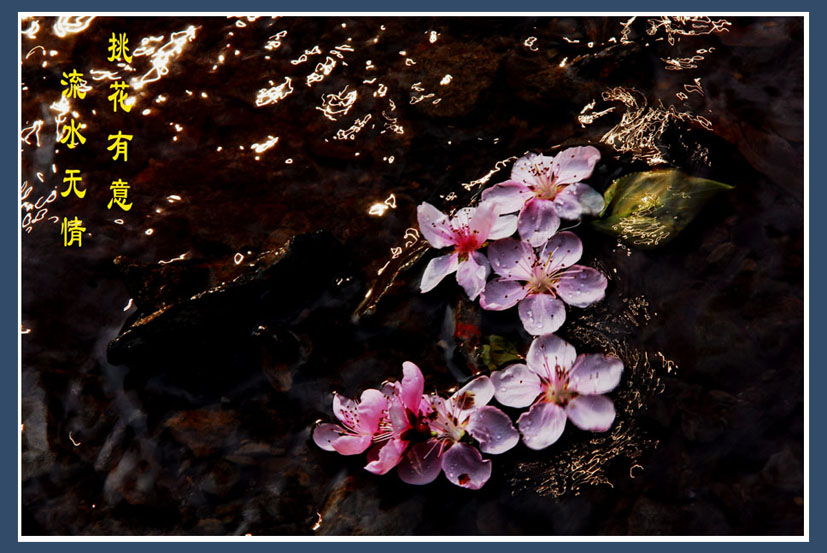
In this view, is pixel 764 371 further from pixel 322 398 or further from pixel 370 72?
pixel 370 72

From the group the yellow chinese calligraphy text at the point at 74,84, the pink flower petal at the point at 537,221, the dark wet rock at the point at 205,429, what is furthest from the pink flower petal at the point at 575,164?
the yellow chinese calligraphy text at the point at 74,84

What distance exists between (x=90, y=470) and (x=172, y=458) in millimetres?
291

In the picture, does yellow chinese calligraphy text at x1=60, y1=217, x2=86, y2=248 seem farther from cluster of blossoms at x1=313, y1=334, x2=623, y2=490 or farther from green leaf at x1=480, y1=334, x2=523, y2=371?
green leaf at x1=480, y1=334, x2=523, y2=371

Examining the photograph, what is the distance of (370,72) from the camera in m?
2.71

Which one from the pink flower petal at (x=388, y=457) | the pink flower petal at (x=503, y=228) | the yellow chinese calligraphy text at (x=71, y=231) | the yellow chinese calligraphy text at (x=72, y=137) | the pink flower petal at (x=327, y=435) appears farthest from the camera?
the yellow chinese calligraphy text at (x=72, y=137)

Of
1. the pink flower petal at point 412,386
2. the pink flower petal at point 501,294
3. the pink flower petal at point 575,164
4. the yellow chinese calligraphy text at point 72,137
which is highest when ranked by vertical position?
the yellow chinese calligraphy text at point 72,137

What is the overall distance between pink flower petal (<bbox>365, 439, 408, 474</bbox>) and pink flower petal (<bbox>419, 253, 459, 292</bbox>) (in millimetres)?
538

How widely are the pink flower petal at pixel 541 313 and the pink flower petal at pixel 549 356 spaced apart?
0.04 meters

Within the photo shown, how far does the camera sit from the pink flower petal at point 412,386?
2281 mm

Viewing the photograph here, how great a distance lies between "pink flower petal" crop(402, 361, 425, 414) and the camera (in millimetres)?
2281

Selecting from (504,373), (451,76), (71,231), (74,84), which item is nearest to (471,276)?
(504,373)

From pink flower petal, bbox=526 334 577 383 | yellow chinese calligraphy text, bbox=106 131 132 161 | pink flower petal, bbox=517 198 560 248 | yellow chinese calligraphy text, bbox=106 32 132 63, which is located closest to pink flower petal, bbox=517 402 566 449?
pink flower petal, bbox=526 334 577 383

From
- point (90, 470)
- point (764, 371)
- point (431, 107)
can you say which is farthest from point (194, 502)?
point (764, 371)

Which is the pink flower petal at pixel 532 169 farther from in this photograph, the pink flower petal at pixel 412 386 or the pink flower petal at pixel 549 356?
the pink flower petal at pixel 412 386
